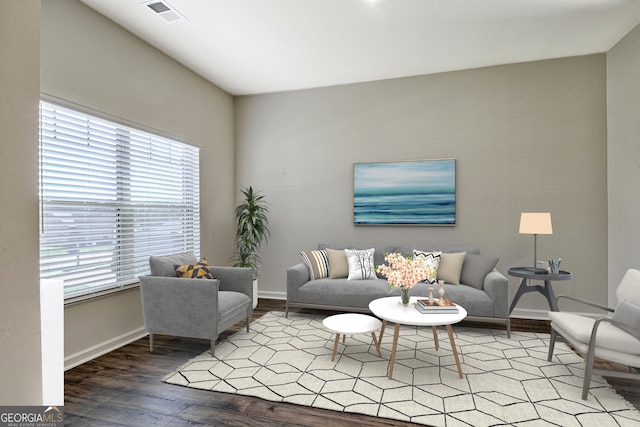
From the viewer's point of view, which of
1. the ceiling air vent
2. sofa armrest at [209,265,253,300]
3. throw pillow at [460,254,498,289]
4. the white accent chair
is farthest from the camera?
throw pillow at [460,254,498,289]

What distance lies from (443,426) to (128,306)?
3.13 m

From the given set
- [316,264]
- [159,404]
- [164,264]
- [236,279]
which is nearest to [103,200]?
[164,264]

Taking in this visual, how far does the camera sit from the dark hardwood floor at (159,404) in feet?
7.22

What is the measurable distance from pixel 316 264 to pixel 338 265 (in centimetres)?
29

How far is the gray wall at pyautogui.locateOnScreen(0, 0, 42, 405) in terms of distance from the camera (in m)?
0.92

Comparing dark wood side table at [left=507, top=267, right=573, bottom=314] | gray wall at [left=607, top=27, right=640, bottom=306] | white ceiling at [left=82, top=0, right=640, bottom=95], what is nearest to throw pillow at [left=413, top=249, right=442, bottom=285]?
dark wood side table at [left=507, top=267, right=573, bottom=314]

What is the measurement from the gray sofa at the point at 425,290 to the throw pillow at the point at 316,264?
0.18 feet

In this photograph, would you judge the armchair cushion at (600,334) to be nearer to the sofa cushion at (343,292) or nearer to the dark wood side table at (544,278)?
the dark wood side table at (544,278)

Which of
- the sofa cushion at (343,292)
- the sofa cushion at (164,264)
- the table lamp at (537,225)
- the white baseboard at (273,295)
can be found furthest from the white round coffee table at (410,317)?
the white baseboard at (273,295)

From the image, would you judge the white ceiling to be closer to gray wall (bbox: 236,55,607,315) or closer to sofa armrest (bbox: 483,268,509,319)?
gray wall (bbox: 236,55,607,315)

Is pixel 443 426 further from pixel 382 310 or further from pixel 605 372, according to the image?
pixel 605 372

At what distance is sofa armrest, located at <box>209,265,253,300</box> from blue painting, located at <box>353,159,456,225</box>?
1885mm

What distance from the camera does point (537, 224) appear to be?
3.90 metres

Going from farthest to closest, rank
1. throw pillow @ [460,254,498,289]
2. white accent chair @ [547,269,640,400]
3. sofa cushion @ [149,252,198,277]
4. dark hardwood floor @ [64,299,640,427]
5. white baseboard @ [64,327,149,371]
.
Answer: throw pillow @ [460,254,498,289]
sofa cushion @ [149,252,198,277]
white baseboard @ [64,327,149,371]
white accent chair @ [547,269,640,400]
dark hardwood floor @ [64,299,640,427]
